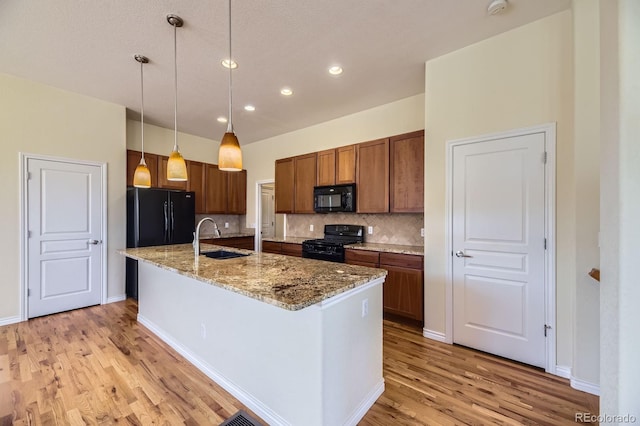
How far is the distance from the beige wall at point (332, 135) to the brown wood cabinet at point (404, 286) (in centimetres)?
183

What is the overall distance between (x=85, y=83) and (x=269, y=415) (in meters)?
4.21

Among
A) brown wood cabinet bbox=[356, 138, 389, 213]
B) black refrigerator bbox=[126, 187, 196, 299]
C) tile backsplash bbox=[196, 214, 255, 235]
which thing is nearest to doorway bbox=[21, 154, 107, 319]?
black refrigerator bbox=[126, 187, 196, 299]

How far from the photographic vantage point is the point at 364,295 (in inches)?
71.5

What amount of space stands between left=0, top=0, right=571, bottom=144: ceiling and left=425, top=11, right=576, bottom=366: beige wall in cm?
16

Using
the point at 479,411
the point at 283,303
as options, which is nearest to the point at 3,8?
the point at 283,303

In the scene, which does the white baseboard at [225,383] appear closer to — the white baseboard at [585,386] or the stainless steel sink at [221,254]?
the stainless steel sink at [221,254]

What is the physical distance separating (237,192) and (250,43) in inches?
145

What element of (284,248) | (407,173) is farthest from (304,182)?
(407,173)

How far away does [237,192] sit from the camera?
19.2ft

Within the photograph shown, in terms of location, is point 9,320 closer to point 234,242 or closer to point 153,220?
point 153,220

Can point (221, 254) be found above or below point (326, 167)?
below

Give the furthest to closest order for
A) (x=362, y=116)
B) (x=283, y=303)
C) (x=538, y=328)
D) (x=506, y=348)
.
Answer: (x=362, y=116) → (x=506, y=348) → (x=538, y=328) → (x=283, y=303)

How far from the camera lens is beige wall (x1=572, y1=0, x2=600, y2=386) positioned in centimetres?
194

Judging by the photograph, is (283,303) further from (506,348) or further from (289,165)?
(289,165)
